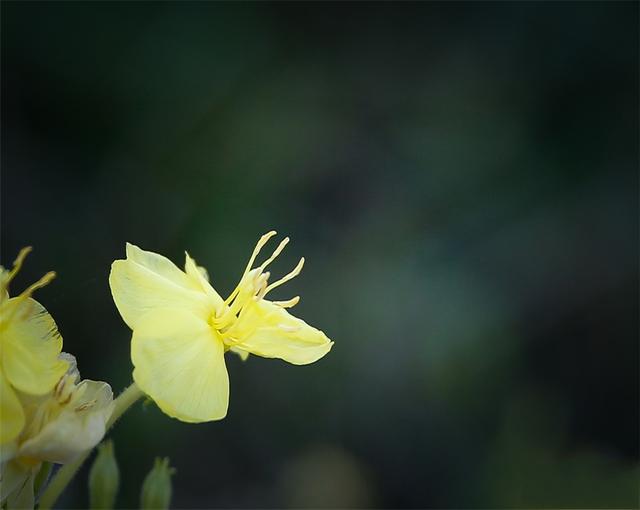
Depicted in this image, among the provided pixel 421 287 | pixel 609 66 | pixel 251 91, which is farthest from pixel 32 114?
pixel 609 66

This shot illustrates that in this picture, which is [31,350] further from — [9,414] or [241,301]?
[241,301]

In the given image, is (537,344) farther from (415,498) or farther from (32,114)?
(32,114)

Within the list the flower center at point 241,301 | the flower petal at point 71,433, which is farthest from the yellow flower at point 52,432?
the flower center at point 241,301

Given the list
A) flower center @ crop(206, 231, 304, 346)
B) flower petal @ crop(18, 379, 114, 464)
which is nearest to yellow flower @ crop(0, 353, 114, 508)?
flower petal @ crop(18, 379, 114, 464)

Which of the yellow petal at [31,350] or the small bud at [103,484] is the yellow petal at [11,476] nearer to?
the yellow petal at [31,350]

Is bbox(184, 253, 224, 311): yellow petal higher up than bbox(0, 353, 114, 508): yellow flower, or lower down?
higher up

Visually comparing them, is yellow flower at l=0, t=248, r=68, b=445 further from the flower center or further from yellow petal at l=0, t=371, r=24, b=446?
the flower center

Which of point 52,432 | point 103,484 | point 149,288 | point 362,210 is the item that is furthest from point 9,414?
point 362,210
